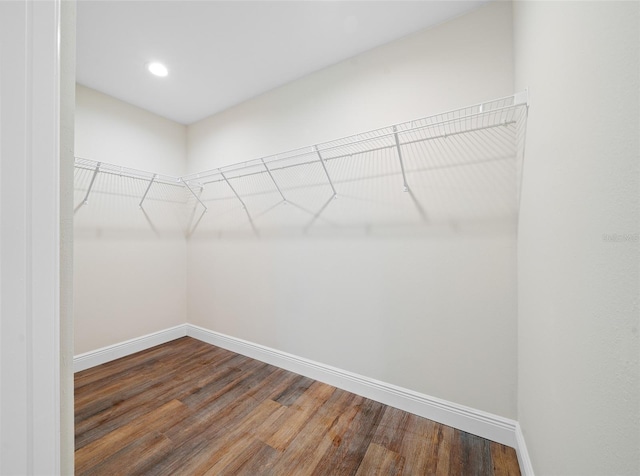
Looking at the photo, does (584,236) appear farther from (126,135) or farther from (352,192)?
(126,135)

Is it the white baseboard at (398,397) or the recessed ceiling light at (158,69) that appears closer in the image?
the white baseboard at (398,397)

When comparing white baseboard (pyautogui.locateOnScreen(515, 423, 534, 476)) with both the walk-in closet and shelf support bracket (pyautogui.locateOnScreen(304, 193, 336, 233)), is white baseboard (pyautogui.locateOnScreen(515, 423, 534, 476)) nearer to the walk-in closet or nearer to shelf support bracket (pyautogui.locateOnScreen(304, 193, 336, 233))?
the walk-in closet

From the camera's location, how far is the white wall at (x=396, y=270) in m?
1.41

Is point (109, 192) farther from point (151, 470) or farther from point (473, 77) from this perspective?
Result: point (473, 77)

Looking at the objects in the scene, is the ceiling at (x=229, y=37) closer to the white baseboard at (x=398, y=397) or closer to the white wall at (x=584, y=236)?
the white wall at (x=584, y=236)

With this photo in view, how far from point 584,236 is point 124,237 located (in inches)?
122

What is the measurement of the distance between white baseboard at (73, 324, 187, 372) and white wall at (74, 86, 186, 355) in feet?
0.17

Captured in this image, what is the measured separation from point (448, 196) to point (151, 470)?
2.11 metres

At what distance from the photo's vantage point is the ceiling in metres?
1.48

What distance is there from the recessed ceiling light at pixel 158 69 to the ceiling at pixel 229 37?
51mm

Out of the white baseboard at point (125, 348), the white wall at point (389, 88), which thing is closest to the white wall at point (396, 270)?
the white wall at point (389, 88)

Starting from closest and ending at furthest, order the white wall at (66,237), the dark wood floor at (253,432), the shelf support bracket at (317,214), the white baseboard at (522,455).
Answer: the white wall at (66,237), the white baseboard at (522,455), the dark wood floor at (253,432), the shelf support bracket at (317,214)

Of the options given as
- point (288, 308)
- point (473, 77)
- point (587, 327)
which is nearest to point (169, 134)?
point (288, 308)

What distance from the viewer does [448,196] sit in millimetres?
1522
